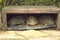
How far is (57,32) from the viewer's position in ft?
8.69

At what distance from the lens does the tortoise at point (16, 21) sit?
9.42 feet

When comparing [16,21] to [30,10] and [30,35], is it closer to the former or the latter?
[30,10]

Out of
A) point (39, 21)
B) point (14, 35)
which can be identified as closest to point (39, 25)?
point (39, 21)

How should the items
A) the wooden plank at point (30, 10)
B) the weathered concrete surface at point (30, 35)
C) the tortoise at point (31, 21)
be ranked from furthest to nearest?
the tortoise at point (31, 21) → the wooden plank at point (30, 10) → the weathered concrete surface at point (30, 35)

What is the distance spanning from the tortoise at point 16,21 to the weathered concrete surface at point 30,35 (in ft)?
0.86

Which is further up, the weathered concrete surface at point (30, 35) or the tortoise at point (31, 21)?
the tortoise at point (31, 21)

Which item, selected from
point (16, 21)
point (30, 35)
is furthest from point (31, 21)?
point (30, 35)

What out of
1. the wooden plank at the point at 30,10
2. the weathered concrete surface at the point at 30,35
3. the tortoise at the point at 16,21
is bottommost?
the weathered concrete surface at the point at 30,35

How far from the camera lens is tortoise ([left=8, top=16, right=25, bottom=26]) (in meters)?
2.87

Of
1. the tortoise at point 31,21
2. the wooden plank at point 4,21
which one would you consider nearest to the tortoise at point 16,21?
the tortoise at point 31,21

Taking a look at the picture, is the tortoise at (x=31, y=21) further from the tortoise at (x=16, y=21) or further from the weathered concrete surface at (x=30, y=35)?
the weathered concrete surface at (x=30, y=35)

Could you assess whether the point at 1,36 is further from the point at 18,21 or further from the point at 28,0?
the point at 28,0

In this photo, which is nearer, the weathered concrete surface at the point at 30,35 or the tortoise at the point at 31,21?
the weathered concrete surface at the point at 30,35

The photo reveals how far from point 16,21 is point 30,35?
48 cm
